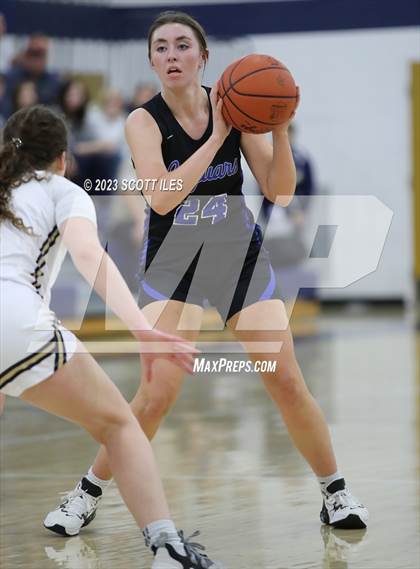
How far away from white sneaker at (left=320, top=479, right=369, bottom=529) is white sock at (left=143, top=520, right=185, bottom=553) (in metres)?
1.15

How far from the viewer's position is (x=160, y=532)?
3.71m

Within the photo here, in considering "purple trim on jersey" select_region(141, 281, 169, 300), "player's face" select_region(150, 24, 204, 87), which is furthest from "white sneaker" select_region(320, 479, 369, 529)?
"player's face" select_region(150, 24, 204, 87)

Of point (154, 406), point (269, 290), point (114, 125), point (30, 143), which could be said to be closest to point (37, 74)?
point (114, 125)

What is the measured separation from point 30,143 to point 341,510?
186cm

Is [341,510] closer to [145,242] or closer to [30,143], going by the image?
[145,242]

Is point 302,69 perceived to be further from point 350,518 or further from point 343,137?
point 350,518

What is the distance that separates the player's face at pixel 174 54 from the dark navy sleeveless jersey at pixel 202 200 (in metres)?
0.13

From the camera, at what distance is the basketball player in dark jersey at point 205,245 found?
4613 millimetres

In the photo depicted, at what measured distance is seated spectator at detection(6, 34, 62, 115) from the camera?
1240 centimetres

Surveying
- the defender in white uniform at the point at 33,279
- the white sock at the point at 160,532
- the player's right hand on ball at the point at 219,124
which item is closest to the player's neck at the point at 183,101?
the player's right hand on ball at the point at 219,124

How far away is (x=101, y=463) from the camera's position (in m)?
4.80

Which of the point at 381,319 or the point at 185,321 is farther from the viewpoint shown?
the point at 381,319

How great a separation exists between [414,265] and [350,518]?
1354cm

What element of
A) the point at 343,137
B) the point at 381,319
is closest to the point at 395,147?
the point at 343,137
